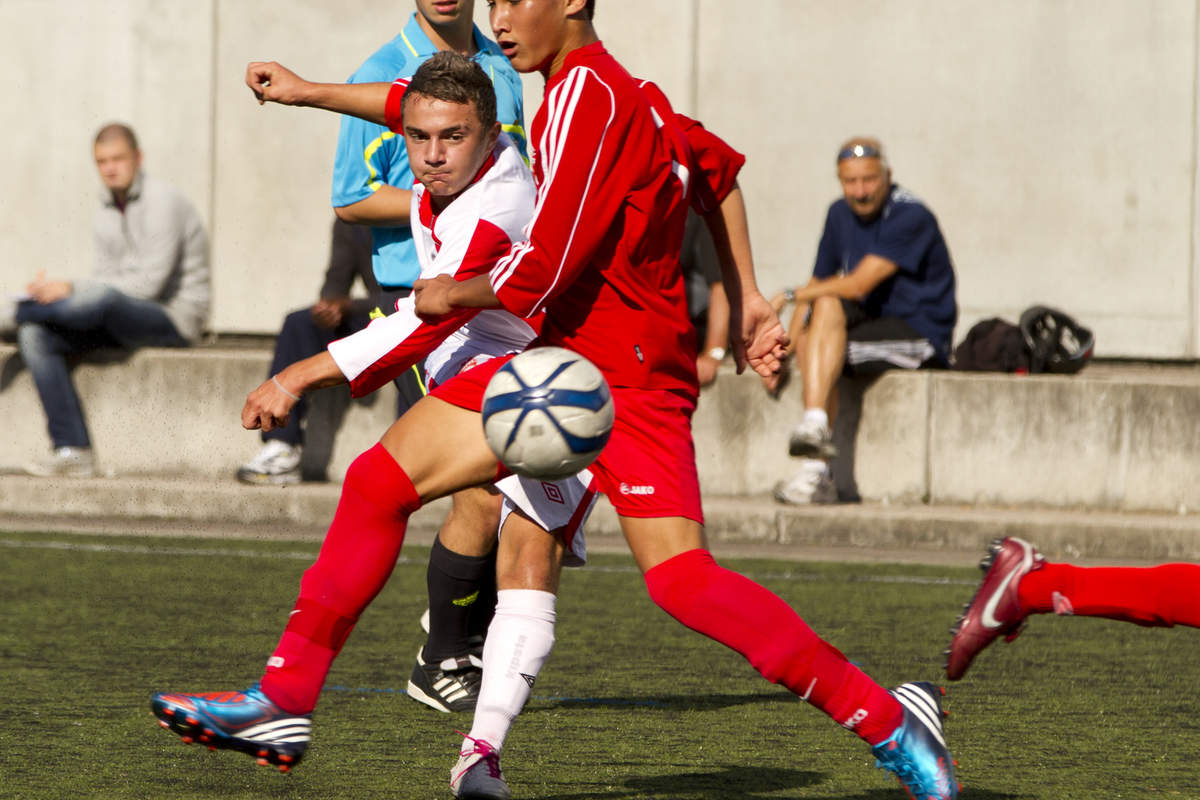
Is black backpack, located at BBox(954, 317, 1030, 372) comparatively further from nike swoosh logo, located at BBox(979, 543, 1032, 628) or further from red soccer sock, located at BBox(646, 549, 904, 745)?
red soccer sock, located at BBox(646, 549, 904, 745)

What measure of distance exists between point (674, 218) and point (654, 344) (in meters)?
0.29

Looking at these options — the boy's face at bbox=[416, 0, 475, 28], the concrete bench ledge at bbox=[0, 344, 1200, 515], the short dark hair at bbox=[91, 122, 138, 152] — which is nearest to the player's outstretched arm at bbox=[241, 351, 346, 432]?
the boy's face at bbox=[416, 0, 475, 28]

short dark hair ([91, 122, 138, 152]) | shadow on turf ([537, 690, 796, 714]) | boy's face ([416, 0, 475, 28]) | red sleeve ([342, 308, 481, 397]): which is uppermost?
short dark hair ([91, 122, 138, 152])

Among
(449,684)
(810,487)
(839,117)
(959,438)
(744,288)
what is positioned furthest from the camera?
(839,117)

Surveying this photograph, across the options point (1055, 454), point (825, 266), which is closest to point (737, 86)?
point (825, 266)

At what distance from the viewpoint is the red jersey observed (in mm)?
4160

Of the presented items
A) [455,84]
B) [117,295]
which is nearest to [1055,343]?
[117,295]

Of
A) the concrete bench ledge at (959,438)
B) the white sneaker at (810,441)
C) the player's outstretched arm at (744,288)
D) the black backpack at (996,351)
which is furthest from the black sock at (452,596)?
the black backpack at (996,351)

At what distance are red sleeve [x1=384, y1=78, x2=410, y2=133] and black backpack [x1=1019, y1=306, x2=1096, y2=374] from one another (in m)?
6.74

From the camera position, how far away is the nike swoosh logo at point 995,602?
4.43 metres

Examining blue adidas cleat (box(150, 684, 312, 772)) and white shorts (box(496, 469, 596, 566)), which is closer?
blue adidas cleat (box(150, 684, 312, 772))

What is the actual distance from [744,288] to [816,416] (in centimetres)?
567

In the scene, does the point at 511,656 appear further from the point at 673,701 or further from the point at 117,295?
the point at 117,295

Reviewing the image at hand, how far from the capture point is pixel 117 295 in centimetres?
1134
